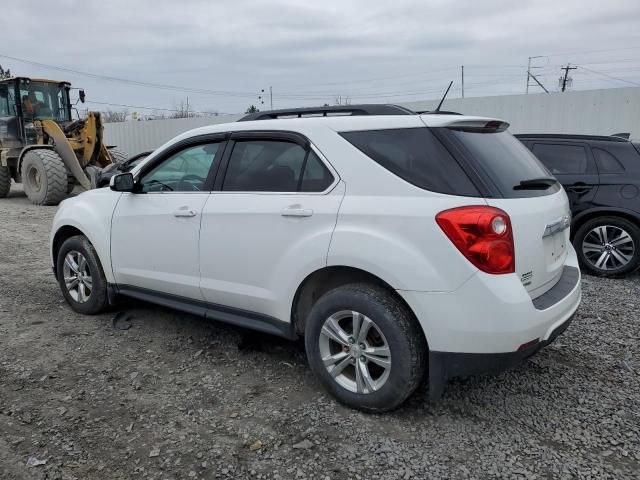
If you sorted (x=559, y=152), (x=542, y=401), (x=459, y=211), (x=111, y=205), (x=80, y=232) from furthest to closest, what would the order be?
(x=559, y=152)
(x=80, y=232)
(x=111, y=205)
(x=542, y=401)
(x=459, y=211)

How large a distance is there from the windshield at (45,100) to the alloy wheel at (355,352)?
46.8 feet

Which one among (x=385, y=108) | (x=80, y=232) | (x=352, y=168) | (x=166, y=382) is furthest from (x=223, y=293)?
(x=80, y=232)

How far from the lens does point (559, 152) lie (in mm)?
6562

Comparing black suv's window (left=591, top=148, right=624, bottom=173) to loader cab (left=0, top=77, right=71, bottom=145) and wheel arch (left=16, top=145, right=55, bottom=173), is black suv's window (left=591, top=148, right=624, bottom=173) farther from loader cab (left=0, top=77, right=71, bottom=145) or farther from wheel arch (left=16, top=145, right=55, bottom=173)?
loader cab (left=0, top=77, right=71, bottom=145)

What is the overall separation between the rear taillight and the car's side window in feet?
6.11

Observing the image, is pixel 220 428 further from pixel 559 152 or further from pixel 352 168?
pixel 559 152

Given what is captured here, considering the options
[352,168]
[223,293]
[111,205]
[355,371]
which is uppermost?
[352,168]

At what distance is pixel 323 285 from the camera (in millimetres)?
3359

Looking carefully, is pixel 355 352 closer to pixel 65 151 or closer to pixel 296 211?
pixel 296 211

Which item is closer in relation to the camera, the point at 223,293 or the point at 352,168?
the point at 352,168

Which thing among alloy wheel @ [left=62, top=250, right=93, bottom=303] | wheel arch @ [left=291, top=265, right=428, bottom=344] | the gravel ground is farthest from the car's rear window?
alloy wheel @ [left=62, top=250, right=93, bottom=303]

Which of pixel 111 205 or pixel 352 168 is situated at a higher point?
pixel 352 168

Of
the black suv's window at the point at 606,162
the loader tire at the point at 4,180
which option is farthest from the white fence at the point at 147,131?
the black suv's window at the point at 606,162

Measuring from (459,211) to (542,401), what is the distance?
1454 mm
